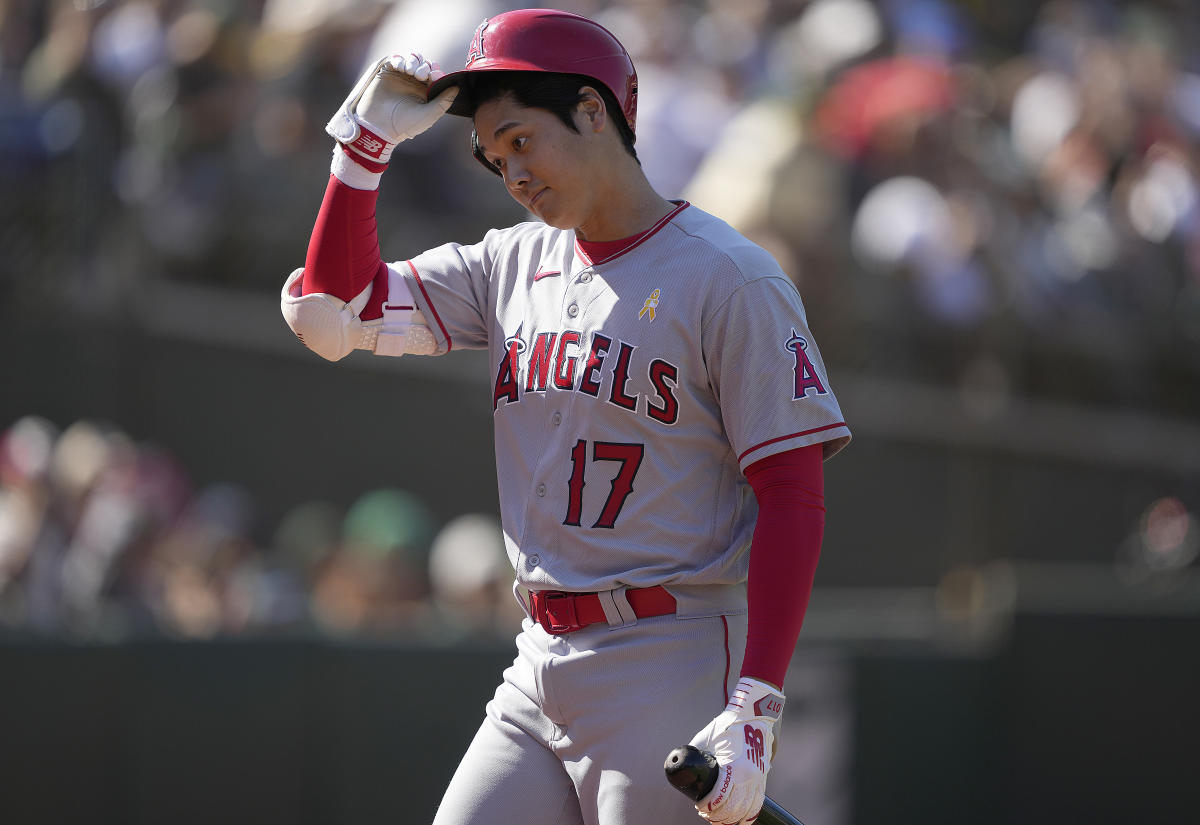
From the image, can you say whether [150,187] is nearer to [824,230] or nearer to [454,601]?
[454,601]

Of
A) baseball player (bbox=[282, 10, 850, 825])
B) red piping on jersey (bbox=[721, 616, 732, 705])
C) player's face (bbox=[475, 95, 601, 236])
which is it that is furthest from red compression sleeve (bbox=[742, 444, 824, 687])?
player's face (bbox=[475, 95, 601, 236])

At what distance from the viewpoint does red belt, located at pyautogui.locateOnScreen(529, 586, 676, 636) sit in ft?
8.36

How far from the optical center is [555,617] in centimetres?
261

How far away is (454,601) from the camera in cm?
623

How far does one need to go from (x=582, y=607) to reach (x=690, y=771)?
0.41 metres

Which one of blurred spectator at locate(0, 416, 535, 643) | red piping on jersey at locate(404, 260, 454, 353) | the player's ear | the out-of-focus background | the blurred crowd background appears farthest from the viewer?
the blurred crowd background

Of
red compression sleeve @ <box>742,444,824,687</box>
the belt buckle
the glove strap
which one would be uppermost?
red compression sleeve @ <box>742,444,824,687</box>

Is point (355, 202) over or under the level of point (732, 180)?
over

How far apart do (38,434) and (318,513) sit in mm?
1338

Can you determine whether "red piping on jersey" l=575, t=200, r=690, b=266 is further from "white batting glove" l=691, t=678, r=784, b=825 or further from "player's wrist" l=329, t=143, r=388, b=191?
"white batting glove" l=691, t=678, r=784, b=825

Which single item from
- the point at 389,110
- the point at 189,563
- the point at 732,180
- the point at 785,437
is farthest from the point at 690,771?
the point at 732,180

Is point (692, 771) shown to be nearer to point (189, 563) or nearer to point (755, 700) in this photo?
point (755, 700)

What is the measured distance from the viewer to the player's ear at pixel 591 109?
2.59 m

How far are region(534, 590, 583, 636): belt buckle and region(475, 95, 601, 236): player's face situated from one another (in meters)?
0.63
